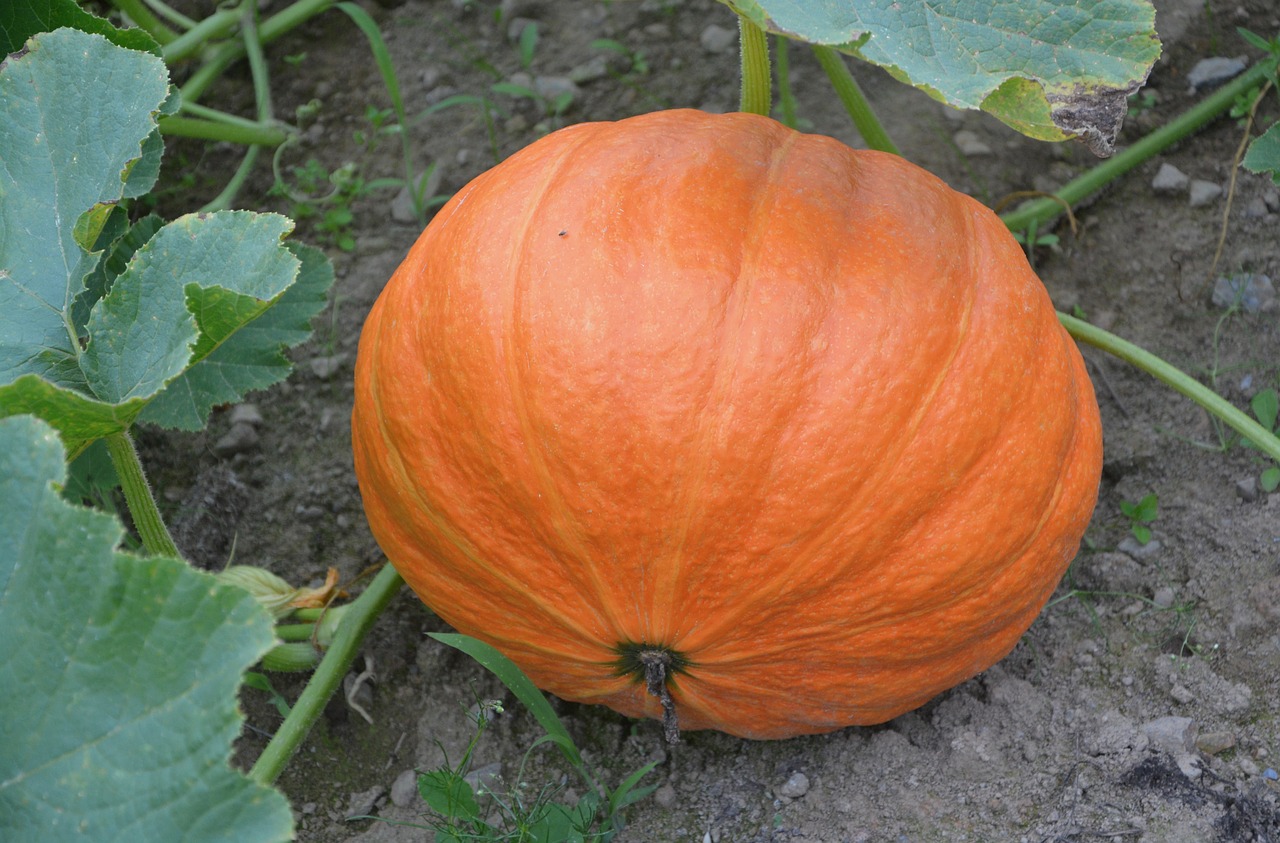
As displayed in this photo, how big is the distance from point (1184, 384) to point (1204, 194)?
721mm

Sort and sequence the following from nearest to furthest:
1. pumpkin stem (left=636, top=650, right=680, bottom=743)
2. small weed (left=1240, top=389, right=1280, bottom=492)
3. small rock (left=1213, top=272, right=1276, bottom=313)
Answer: pumpkin stem (left=636, top=650, right=680, bottom=743) → small weed (left=1240, top=389, right=1280, bottom=492) → small rock (left=1213, top=272, right=1276, bottom=313)

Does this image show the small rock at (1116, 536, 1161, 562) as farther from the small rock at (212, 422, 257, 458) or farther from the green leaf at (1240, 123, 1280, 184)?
the small rock at (212, 422, 257, 458)

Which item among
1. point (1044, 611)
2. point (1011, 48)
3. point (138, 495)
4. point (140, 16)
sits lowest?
point (1044, 611)

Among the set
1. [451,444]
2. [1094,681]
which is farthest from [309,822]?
[1094,681]

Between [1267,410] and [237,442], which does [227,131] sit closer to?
[237,442]

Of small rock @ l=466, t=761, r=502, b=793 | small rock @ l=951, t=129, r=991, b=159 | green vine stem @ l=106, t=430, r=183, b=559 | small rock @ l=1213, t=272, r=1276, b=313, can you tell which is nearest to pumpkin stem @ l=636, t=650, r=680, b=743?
small rock @ l=466, t=761, r=502, b=793

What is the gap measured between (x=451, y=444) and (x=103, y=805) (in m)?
0.68

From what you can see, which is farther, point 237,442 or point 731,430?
point 237,442

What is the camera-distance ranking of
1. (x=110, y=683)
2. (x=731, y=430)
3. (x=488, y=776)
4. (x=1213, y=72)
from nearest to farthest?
(x=110, y=683) < (x=731, y=430) < (x=488, y=776) < (x=1213, y=72)

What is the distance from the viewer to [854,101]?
237 cm

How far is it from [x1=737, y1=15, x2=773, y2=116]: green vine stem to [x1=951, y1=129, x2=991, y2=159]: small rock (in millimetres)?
788

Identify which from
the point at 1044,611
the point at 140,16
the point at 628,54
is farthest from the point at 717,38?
the point at 1044,611

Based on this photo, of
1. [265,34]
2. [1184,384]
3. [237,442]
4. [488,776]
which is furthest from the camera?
[265,34]

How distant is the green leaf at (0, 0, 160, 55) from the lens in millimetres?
2062
